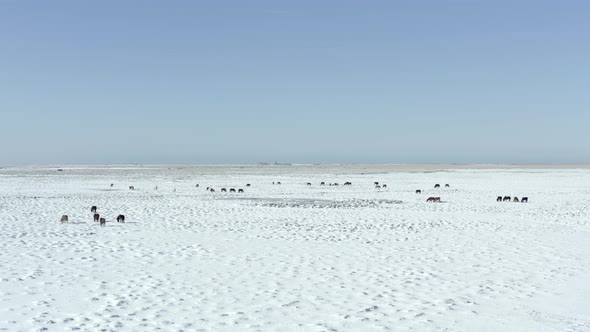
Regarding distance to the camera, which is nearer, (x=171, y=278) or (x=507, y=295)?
(x=507, y=295)

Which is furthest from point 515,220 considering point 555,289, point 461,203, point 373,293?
point 373,293

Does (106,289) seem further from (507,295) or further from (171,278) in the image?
(507,295)

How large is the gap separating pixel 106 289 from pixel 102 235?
7.23 meters

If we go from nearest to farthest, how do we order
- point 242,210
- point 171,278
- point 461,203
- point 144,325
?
point 144,325 < point 171,278 < point 242,210 < point 461,203

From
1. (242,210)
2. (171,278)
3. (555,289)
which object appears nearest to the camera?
(555,289)

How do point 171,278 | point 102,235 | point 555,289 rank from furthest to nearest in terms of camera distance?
point 102,235
point 171,278
point 555,289

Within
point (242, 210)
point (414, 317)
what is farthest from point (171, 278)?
point (242, 210)

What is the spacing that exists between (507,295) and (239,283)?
16.0 feet

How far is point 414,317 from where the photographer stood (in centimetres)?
807

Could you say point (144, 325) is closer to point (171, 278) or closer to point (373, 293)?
point (171, 278)

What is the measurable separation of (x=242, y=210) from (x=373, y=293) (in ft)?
52.8

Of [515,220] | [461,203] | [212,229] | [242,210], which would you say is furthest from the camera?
[461,203]

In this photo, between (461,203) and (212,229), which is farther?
(461,203)

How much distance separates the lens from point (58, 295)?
29.9 ft
